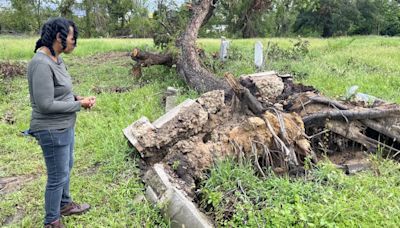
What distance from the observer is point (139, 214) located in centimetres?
334

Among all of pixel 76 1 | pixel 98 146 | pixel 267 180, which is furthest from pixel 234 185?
pixel 76 1

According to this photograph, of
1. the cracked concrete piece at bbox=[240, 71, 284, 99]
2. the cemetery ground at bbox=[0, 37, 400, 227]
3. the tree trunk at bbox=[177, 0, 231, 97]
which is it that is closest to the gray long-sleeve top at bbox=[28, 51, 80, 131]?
the cemetery ground at bbox=[0, 37, 400, 227]

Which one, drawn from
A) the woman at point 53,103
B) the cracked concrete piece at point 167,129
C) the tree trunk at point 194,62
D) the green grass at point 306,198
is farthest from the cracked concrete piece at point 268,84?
the woman at point 53,103

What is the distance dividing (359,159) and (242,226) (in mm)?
2023

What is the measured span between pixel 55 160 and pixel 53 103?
0.51 m

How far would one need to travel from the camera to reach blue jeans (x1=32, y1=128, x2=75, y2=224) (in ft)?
9.32

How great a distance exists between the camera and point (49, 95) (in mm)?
2678

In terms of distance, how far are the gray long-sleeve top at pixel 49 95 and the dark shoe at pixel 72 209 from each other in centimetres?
92

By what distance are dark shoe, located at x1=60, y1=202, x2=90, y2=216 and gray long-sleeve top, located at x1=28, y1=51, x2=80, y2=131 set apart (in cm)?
92

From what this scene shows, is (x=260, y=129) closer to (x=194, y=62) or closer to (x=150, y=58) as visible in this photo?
(x=194, y=62)

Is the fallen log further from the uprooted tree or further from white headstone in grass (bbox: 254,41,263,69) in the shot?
the uprooted tree

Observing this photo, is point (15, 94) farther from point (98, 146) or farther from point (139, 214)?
point (139, 214)

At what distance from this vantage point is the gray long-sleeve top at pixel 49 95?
8.69ft

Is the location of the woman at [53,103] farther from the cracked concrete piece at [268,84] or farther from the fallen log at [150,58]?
the fallen log at [150,58]
